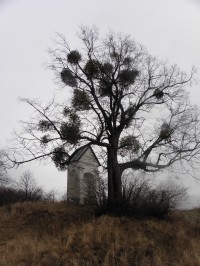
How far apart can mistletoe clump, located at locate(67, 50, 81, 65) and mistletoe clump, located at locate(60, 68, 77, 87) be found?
43 cm

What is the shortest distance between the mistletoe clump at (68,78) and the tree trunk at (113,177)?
3.31m

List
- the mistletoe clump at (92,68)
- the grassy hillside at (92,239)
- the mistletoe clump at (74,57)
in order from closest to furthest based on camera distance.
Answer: the grassy hillside at (92,239) → the mistletoe clump at (92,68) → the mistletoe clump at (74,57)

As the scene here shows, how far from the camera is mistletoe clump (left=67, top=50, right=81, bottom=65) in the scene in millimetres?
15289

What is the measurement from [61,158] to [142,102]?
4224 millimetres

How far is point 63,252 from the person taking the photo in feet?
29.7

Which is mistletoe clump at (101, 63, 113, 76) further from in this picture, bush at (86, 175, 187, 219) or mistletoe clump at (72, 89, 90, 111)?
bush at (86, 175, 187, 219)

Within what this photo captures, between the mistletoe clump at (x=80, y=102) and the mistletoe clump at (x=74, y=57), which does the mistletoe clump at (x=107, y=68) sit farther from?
the mistletoe clump at (x=80, y=102)

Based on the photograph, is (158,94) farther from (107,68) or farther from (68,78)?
(68,78)

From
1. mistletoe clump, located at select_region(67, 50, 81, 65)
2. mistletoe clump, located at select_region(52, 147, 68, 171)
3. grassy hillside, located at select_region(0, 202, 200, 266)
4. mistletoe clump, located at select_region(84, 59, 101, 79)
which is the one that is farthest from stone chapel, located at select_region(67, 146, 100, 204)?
mistletoe clump, located at select_region(67, 50, 81, 65)

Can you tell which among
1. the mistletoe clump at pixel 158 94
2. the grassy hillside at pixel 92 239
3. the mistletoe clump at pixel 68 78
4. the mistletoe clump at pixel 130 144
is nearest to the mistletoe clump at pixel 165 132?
the mistletoe clump at pixel 130 144

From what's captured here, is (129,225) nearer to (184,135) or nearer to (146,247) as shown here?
(146,247)

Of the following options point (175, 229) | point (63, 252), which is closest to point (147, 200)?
point (175, 229)

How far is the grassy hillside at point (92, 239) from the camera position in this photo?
8.63 metres

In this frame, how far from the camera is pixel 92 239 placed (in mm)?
10000
